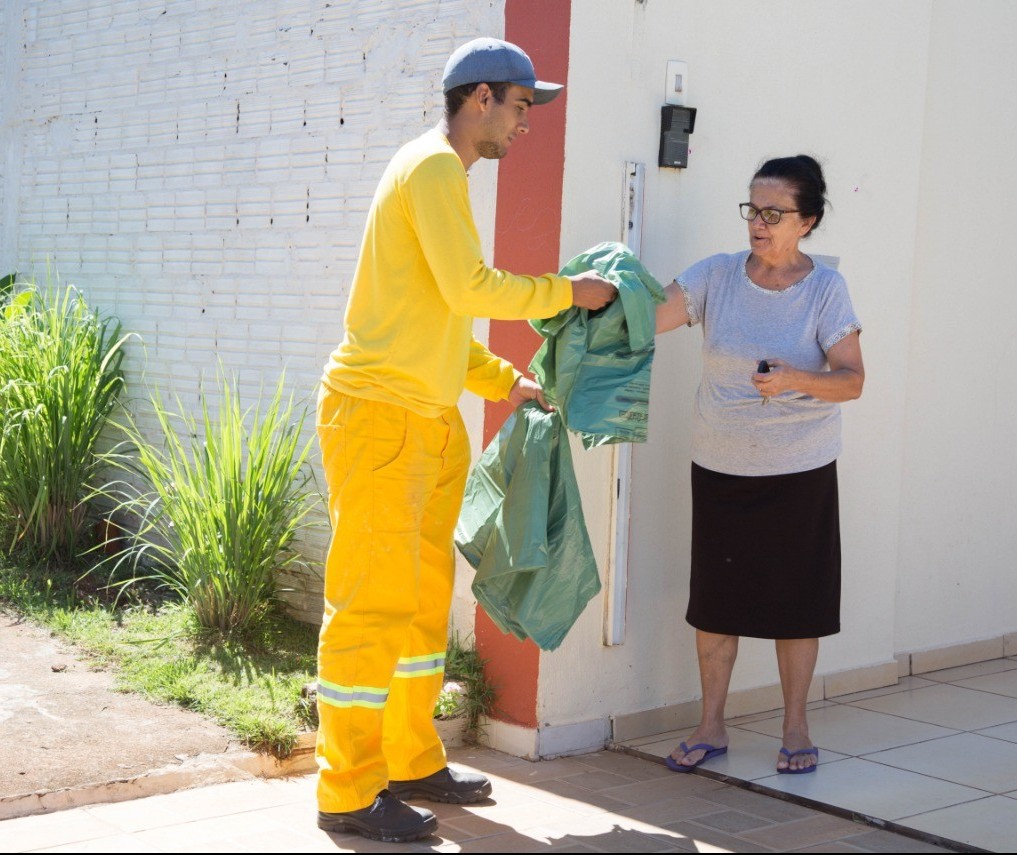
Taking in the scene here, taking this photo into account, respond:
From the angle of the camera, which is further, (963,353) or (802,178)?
(963,353)

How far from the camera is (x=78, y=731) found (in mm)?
4215

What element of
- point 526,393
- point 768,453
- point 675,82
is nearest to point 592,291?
point 526,393

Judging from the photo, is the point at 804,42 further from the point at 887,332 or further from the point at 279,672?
the point at 279,672

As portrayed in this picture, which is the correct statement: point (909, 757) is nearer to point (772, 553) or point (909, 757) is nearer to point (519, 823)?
point (772, 553)

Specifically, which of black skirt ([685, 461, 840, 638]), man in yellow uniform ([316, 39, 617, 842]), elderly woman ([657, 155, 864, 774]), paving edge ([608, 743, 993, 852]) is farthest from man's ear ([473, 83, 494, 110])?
paving edge ([608, 743, 993, 852])

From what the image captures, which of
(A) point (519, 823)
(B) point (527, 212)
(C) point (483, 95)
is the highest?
(C) point (483, 95)

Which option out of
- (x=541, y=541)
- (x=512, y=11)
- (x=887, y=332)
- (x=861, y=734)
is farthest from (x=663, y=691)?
(x=512, y=11)

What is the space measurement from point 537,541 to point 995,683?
2.90m

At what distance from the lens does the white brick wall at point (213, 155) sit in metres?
5.05

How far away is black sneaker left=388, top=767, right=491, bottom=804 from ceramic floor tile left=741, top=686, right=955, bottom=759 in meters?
1.35

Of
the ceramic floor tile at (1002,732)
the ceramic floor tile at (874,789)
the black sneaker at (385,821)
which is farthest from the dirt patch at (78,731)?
the ceramic floor tile at (1002,732)

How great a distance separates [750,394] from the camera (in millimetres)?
4305

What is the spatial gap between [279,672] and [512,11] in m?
2.46

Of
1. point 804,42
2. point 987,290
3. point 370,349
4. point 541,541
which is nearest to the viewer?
point 370,349
